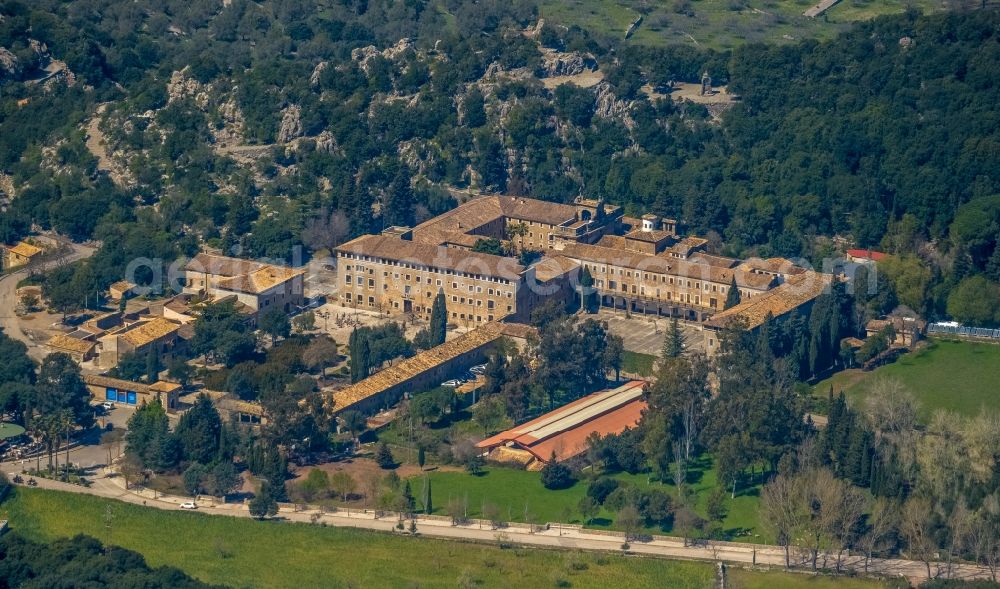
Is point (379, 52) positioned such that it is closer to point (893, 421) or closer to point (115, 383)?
point (115, 383)

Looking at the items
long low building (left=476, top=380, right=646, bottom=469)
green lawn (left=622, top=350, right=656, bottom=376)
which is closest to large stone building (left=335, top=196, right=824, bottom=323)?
green lawn (left=622, top=350, right=656, bottom=376)

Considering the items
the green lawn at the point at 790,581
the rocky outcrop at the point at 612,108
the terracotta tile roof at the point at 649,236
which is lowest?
the green lawn at the point at 790,581

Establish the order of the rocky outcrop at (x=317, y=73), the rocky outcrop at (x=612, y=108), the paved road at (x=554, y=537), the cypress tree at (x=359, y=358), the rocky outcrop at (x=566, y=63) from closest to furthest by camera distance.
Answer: the paved road at (x=554, y=537), the cypress tree at (x=359, y=358), the rocky outcrop at (x=612, y=108), the rocky outcrop at (x=317, y=73), the rocky outcrop at (x=566, y=63)

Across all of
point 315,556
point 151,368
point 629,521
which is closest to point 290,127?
point 151,368

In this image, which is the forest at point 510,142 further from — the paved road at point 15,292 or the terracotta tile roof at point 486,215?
the terracotta tile roof at point 486,215

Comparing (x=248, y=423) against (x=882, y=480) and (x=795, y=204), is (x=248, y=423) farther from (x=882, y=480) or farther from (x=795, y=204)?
(x=795, y=204)

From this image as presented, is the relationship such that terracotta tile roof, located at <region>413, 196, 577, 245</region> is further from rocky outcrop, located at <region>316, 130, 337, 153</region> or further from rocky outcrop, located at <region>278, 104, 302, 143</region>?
rocky outcrop, located at <region>278, 104, 302, 143</region>

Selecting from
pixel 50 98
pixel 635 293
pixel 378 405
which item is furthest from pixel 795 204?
pixel 50 98

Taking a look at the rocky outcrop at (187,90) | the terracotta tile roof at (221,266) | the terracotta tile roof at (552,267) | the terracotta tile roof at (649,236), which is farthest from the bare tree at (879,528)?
the rocky outcrop at (187,90)
